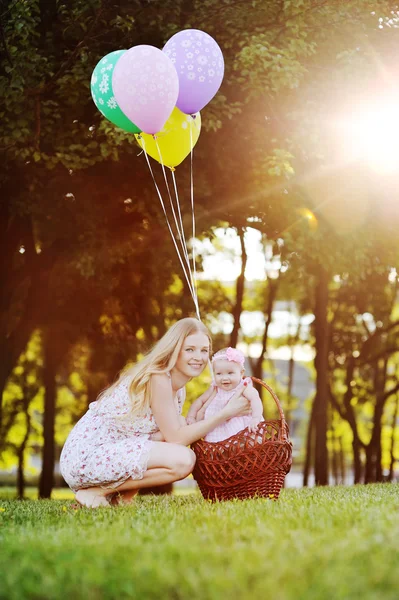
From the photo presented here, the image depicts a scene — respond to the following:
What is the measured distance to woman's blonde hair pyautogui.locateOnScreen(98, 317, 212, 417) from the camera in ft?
21.1

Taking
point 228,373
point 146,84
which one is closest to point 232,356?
point 228,373

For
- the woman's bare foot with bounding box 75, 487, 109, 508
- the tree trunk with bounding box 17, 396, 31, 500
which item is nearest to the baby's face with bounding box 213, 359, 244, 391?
the woman's bare foot with bounding box 75, 487, 109, 508

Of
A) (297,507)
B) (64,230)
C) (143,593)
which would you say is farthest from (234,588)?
(64,230)

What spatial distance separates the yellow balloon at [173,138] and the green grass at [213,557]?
4529 millimetres

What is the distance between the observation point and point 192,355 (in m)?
6.48

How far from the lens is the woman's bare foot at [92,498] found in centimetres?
642

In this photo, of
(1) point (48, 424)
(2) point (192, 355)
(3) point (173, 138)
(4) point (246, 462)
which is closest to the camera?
(4) point (246, 462)

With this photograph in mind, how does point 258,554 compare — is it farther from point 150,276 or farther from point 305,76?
point 150,276

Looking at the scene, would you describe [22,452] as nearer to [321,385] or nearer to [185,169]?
[321,385]

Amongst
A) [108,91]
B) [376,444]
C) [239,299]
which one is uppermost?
[108,91]

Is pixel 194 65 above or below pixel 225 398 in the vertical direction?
above

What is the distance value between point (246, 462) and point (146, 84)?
12.2 ft

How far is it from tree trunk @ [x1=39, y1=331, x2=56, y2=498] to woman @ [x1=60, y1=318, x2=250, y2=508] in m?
10.4

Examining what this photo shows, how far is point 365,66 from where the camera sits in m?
11.0
